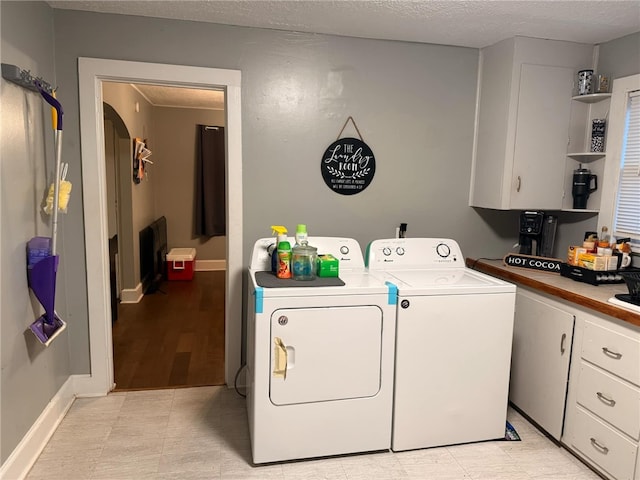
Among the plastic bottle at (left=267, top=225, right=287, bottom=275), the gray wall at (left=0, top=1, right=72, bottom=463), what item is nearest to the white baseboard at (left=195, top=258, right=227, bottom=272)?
the gray wall at (left=0, top=1, right=72, bottom=463)

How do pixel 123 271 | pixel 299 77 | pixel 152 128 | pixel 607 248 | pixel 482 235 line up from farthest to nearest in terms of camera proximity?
pixel 152 128 < pixel 123 271 < pixel 482 235 < pixel 299 77 < pixel 607 248

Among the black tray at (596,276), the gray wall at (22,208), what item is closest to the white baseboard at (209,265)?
the gray wall at (22,208)

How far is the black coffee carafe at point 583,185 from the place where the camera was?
9.11ft

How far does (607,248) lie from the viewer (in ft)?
7.92

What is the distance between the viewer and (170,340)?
12.1 feet

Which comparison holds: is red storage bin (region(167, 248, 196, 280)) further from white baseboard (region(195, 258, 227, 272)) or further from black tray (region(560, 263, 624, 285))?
black tray (region(560, 263, 624, 285))

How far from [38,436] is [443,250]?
2369 mm

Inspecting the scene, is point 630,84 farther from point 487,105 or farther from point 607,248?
point 607,248

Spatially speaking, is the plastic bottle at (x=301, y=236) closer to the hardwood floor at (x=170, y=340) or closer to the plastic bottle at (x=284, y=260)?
the plastic bottle at (x=284, y=260)

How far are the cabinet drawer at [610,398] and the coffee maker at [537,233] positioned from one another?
36.8 inches

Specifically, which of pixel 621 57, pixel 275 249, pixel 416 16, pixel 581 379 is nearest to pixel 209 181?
pixel 275 249

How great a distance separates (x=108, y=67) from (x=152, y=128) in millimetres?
3594

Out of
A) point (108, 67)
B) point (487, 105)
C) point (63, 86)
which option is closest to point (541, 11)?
point (487, 105)

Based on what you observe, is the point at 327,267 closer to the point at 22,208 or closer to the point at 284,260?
the point at 284,260
